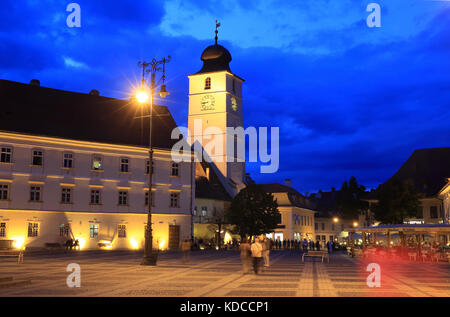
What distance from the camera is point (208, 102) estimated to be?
81250mm

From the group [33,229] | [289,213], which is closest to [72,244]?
[33,229]

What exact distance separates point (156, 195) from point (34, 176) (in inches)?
453

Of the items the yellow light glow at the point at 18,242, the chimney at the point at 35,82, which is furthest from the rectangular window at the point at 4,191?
the chimney at the point at 35,82

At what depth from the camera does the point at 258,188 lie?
54.4 meters

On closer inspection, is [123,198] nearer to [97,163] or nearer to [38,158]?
[97,163]

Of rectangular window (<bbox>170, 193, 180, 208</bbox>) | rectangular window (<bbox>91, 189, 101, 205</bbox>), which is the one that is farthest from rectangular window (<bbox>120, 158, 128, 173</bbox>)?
rectangular window (<bbox>170, 193, 180, 208</bbox>)

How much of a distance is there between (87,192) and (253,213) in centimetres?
1746

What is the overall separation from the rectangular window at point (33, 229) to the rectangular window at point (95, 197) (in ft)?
17.6

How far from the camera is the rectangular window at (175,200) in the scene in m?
49.9

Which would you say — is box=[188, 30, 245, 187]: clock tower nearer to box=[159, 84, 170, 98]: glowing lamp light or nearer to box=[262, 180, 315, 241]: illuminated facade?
box=[262, 180, 315, 241]: illuminated facade

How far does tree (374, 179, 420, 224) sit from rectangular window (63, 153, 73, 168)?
31.8m
